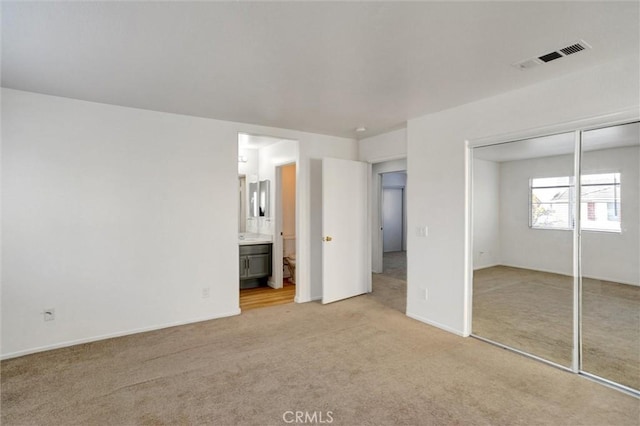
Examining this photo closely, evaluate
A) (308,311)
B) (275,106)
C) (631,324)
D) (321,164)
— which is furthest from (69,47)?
(631,324)

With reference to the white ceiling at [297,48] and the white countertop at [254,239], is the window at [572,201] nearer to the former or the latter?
the white ceiling at [297,48]

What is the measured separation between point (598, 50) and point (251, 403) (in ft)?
11.5

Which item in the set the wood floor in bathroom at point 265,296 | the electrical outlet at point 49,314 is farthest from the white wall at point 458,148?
the electrical outlet at point 49,314

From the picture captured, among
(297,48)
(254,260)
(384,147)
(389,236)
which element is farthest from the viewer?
(389,236)

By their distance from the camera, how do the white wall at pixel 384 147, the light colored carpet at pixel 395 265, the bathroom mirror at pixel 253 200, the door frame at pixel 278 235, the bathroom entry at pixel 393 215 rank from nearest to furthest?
the white wall at pixel 384 147, the door frame at pixel 278 235, the bathroom mirror at pixel 253 200, the light colored carpet at pixel 395 265, the bathroom entry at pixel 393 215

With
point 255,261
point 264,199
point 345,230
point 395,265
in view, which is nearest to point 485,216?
point 345,230

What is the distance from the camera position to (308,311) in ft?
14.1

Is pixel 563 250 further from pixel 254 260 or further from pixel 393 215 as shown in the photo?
pixel 393 215

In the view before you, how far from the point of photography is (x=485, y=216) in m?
3.53

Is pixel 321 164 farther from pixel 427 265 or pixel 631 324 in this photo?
pixel 631 324

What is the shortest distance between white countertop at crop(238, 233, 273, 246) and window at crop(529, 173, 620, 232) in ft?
12.9

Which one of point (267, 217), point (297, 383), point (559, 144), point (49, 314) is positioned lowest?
point (297, 383)

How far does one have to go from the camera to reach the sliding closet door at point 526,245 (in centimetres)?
289

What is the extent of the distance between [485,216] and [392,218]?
6.37 m
